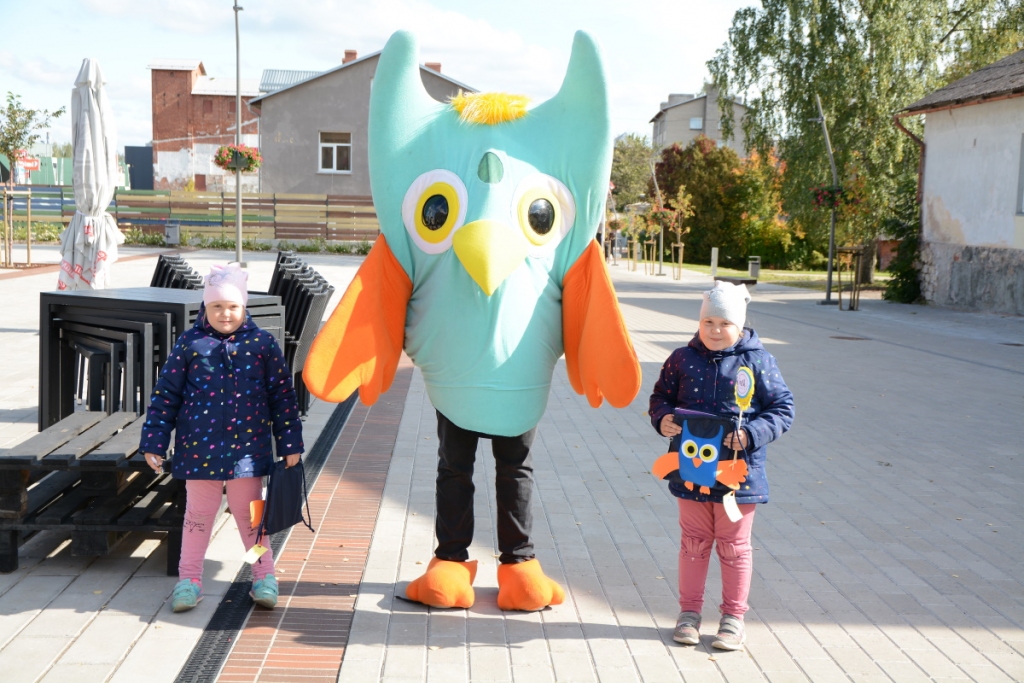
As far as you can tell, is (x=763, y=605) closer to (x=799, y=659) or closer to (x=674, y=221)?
(x=799, y=659)

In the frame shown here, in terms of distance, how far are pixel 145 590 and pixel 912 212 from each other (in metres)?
23.8

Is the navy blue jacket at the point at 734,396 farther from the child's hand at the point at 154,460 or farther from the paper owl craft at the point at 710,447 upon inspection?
the child's hand at the point at 154,460

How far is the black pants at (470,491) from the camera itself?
4.18 metres

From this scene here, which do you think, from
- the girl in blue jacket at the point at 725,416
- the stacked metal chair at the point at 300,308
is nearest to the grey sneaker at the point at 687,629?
the girl in blue jacket at the point at 725,416

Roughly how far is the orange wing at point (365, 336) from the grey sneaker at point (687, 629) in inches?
63.0

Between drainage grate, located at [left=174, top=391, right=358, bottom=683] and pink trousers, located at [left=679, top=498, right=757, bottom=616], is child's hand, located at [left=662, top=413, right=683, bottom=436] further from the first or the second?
drainage grate, located at [left=174, top=391, right=358, bottom=683]

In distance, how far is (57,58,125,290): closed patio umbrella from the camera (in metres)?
9.95

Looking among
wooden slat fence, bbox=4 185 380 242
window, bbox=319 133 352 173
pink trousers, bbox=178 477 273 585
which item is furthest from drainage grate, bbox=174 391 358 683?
window, bbox=319 133 352 173

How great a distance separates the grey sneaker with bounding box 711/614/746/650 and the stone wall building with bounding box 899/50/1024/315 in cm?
1811

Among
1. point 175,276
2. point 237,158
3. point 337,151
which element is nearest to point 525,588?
point 175,276

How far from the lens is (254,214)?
36562 millimetres

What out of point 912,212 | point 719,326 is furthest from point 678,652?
point 912,212

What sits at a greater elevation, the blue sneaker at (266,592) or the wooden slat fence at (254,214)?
the wooden slat fence at (254,214)

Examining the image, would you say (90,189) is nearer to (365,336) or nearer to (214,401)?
(214,401)
